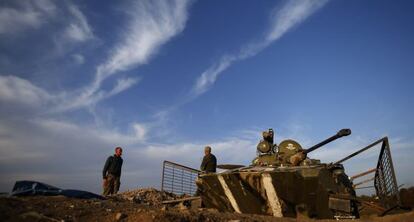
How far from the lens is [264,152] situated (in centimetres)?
1210

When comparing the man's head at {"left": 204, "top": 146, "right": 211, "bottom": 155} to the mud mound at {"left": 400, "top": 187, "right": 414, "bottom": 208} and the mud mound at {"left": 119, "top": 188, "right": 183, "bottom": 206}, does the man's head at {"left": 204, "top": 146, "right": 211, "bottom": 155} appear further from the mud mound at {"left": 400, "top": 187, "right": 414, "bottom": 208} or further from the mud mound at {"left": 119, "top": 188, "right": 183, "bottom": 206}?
the mud mound at {"left": 400, "top": 187, "right": 414, "bottom": 208}

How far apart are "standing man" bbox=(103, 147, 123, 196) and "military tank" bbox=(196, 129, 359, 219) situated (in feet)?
10.9

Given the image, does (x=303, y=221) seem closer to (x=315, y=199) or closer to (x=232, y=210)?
(x=315, y=199)

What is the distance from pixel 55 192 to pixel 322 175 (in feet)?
20.2

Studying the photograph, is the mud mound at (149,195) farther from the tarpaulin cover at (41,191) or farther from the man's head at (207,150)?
the tarpaulin cover at (41,191)

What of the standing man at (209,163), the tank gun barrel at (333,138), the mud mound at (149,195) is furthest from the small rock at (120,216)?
the mud mound at (149,195)

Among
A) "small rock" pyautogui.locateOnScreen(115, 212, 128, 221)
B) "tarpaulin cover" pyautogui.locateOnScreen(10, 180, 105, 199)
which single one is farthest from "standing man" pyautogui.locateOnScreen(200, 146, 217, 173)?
"small rock" pyautogui.locateOnScreen(115, 212, 128, 221)

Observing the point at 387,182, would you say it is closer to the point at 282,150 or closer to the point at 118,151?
the point at 282,150

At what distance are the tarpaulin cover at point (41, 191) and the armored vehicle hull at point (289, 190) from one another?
3310 millimetres

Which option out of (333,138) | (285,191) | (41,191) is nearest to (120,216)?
(41,191)

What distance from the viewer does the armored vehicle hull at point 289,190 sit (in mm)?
7984

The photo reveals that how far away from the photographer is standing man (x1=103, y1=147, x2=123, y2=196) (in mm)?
11820

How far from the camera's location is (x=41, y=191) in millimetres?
7812

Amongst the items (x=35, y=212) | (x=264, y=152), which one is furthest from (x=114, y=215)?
(x=264, y=152)
